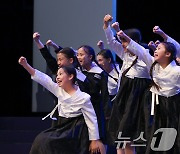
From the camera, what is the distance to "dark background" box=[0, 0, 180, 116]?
21.2 feet

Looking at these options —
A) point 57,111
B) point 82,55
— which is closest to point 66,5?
point 82,55

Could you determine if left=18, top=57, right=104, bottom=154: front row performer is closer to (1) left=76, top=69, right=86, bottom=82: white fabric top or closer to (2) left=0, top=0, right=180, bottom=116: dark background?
(1) left=76, top=69, right=86, bottom=82: white fabric top

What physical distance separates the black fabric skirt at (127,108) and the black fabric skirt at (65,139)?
40cm

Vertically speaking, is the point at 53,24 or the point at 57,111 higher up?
the point at 53,24

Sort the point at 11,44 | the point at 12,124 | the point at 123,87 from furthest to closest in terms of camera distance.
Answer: the point at 11,44
the point at 12,124
the point at 123,87

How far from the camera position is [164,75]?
4070mm

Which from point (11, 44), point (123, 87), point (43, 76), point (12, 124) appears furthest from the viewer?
point (11, 44)

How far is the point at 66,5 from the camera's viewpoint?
6.30 meters

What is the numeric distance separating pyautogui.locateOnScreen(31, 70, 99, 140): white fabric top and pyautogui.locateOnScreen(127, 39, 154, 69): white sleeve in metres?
0.48

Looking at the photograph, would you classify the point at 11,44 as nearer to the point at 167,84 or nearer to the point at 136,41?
the point at 136,41

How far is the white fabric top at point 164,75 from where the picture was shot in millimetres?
4043

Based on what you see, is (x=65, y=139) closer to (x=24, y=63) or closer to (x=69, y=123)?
(x=69, y=123)

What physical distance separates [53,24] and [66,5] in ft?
0.86

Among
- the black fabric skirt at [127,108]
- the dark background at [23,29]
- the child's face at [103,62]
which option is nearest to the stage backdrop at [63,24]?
the dark background at [23,29]
